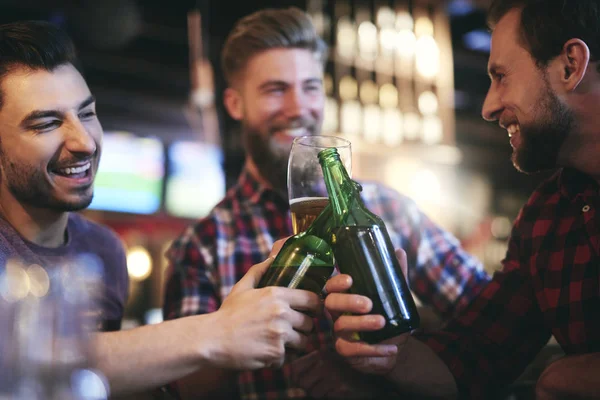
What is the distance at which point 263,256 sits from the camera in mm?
1675

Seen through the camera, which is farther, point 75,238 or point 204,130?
point 204,130

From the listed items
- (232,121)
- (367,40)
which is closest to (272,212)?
(232,121)

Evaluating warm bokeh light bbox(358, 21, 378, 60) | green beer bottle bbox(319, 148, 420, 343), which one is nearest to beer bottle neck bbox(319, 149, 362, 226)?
green beer bottle bbox(319, 148, 420, 343)

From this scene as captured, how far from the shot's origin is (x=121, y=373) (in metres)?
0.84

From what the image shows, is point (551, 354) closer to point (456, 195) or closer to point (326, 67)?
point (326, 67)

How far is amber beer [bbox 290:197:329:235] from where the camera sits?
0.99 m

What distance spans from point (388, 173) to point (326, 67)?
3.07ft

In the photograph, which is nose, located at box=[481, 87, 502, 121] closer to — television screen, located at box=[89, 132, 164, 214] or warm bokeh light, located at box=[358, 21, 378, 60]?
warm bokeh light, located at box=[358, 21, 378, 60]

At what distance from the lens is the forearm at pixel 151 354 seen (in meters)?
0.84

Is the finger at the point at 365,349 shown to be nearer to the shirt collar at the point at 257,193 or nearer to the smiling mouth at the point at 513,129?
the smiling mouth at the point at 513,129

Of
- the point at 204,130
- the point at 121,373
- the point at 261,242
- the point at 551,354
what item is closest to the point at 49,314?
the point at 121,373

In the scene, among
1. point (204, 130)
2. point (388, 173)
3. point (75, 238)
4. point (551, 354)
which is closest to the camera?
point (75, 238)

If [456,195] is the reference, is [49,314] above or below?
below

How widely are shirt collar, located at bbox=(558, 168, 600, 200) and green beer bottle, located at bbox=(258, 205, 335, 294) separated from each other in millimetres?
671
